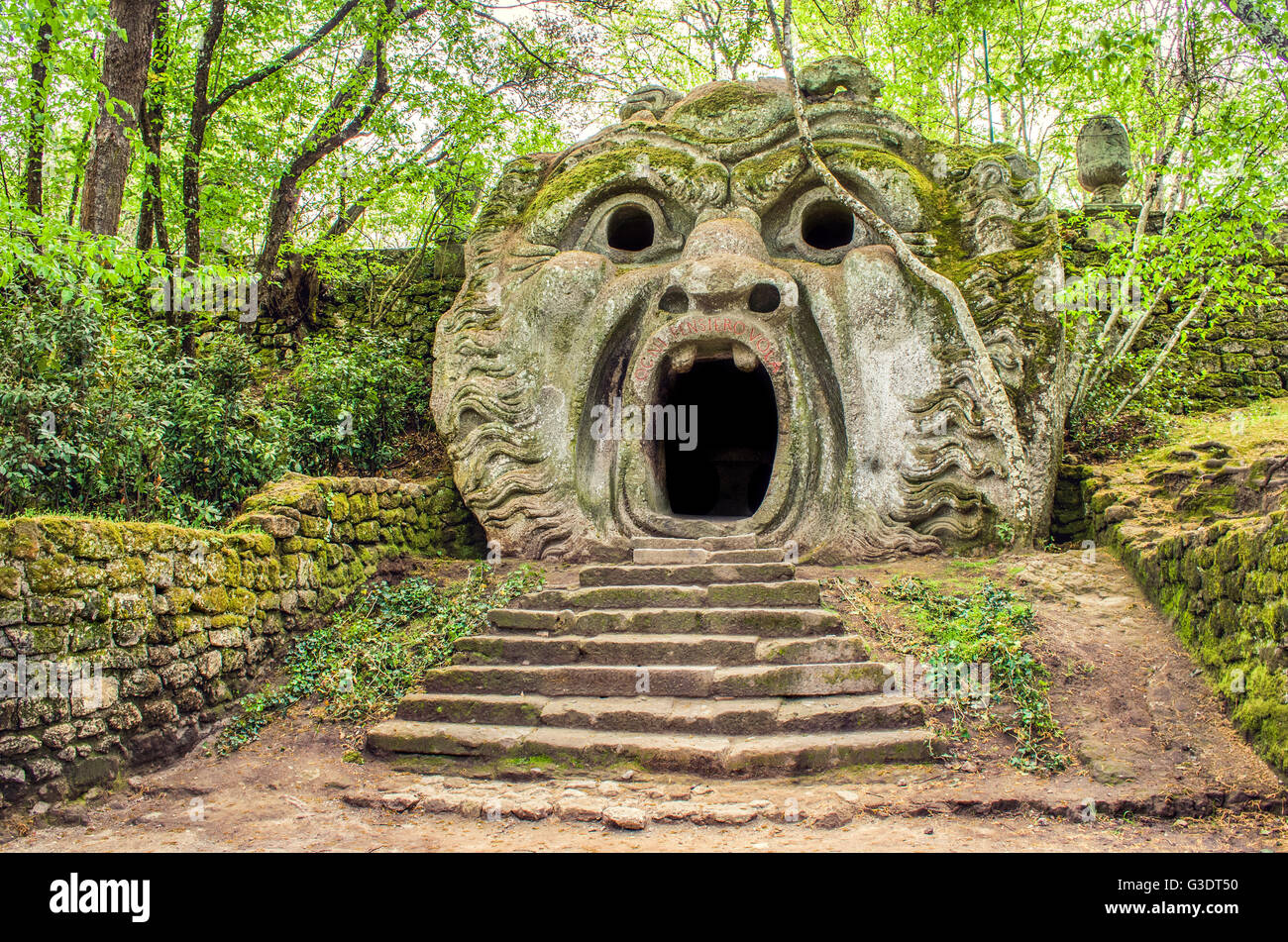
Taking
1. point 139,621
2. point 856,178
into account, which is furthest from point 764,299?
point 139,621

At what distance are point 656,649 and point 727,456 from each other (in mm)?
4958

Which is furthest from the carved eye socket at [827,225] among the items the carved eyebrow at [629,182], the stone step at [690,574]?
the stone step at [690,574]

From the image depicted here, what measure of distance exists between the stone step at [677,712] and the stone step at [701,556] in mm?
1535

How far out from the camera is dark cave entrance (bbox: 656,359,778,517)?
941 cm

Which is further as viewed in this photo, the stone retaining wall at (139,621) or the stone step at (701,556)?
the stone step at (701,556)

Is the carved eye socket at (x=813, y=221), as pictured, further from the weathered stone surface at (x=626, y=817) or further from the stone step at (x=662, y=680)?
the weathered stone surface at (x=626, y=817)

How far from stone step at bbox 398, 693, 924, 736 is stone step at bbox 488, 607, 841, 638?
0.56 meters

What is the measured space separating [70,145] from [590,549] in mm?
6110

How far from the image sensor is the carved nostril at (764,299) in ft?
22.4

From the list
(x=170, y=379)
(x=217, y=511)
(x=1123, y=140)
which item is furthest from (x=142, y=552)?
(x=1123, y=140)

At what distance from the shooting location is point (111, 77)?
6.40 metres

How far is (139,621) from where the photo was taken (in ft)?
13.5

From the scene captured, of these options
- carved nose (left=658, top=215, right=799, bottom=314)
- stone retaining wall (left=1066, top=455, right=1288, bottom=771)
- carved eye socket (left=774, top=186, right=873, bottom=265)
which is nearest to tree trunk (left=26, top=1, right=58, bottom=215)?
carved nose (left=658, top=215, right=799, bottom=314)

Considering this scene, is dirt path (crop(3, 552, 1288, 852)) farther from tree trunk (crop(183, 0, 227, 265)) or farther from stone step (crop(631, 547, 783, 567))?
tree trunk (crop(183, 0, 227, 265))
